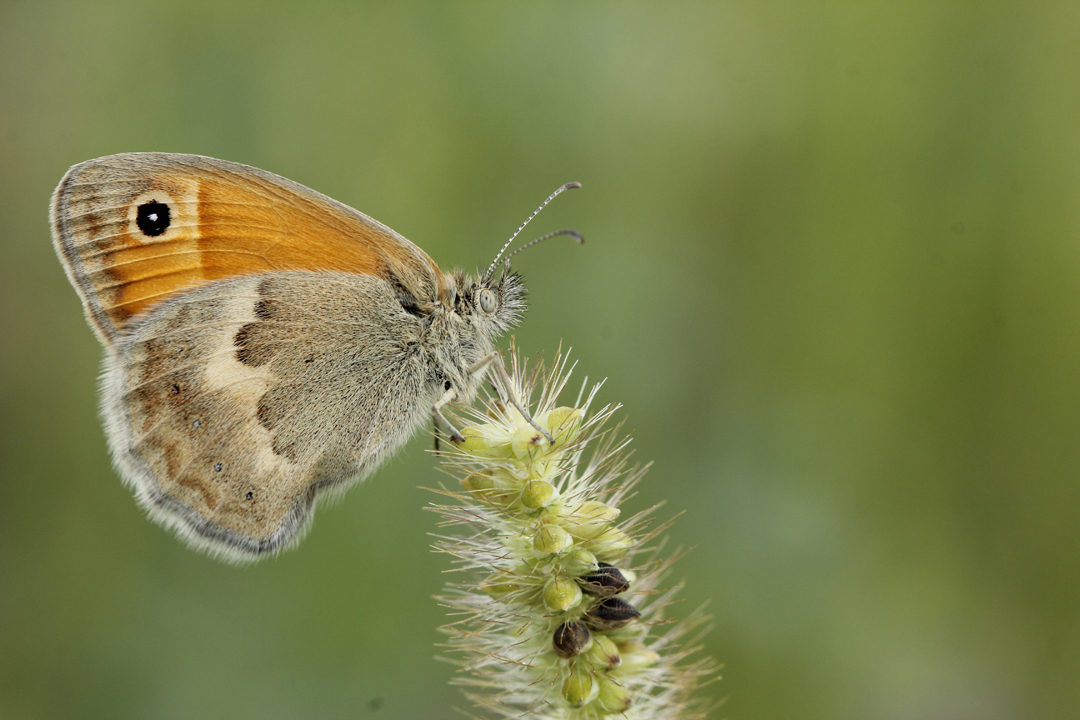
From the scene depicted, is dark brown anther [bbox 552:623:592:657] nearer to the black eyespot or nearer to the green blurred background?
the green blurred background

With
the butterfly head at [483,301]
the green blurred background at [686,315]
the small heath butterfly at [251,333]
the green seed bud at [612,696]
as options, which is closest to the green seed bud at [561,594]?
the green seed bud at [612,696]

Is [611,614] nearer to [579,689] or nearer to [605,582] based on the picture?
[605,582]

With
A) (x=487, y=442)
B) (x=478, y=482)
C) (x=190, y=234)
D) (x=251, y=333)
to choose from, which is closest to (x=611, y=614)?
(x=478, y=482)

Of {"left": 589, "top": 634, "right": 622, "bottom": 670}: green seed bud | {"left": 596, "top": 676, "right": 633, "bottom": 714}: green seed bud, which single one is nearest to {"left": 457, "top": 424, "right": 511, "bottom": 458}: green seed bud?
{"left": 589, "top": 634, "right": 622, "bottom": 670}: green seed bud

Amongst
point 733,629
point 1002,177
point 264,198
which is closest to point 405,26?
point 264,198

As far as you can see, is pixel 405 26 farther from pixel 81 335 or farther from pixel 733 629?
pixel 733 629

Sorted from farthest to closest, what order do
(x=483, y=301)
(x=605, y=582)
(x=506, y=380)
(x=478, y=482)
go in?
1. (x=483, y=301)
2. (x=506, y=380)
3. (x=478, y=482)
4. (x=605, y=582)
